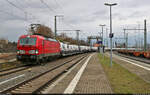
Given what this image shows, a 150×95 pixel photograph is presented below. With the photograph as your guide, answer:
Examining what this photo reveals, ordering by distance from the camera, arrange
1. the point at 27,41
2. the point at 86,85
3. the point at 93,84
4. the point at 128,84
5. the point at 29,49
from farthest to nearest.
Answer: the point at 27,41 < the point at 29,49 < the point at 128,84 < the point at 93,84 < the point at 86,85

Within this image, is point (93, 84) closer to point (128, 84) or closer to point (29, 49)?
point (128, 84)

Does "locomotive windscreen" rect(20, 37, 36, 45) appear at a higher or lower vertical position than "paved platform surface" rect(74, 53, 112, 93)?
higher

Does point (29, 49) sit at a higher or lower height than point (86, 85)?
higher

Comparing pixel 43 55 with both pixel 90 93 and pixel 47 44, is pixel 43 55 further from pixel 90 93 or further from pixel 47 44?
pixel 90 93

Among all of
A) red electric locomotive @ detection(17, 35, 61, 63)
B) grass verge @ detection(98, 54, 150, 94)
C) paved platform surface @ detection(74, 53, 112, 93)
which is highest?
red electric locomotive @ detection(17, 35, 61, 63)

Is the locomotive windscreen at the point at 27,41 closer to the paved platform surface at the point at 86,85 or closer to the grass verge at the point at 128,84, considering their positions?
the paved platform surface at the point at 86,85

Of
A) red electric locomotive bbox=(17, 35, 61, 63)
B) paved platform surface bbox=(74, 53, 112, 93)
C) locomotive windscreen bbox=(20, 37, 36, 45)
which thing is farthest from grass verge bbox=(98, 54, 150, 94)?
locomotive windscreen bbox=(20, 37, 36, 45)

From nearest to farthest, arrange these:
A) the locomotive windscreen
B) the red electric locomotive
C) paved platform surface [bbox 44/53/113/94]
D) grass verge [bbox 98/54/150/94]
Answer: paved platform surface [bbox 44/53/113/94] → grass verge [bbox 98/54/150/94] → the red electric locomotive → the locomotive windscreen

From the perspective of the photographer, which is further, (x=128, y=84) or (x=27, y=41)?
(x=27, y=41)

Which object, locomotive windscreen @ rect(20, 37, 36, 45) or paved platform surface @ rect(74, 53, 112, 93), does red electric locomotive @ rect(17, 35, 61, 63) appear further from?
paved platform surface @ rect(74, 53, 112, 93)

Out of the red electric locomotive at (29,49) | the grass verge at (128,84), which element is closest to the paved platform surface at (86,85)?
the grass verge at (128,84)

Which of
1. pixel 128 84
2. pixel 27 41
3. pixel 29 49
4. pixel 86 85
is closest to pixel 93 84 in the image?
pixel 86 85

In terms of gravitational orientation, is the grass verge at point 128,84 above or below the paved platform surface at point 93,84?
below

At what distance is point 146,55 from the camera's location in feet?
115
